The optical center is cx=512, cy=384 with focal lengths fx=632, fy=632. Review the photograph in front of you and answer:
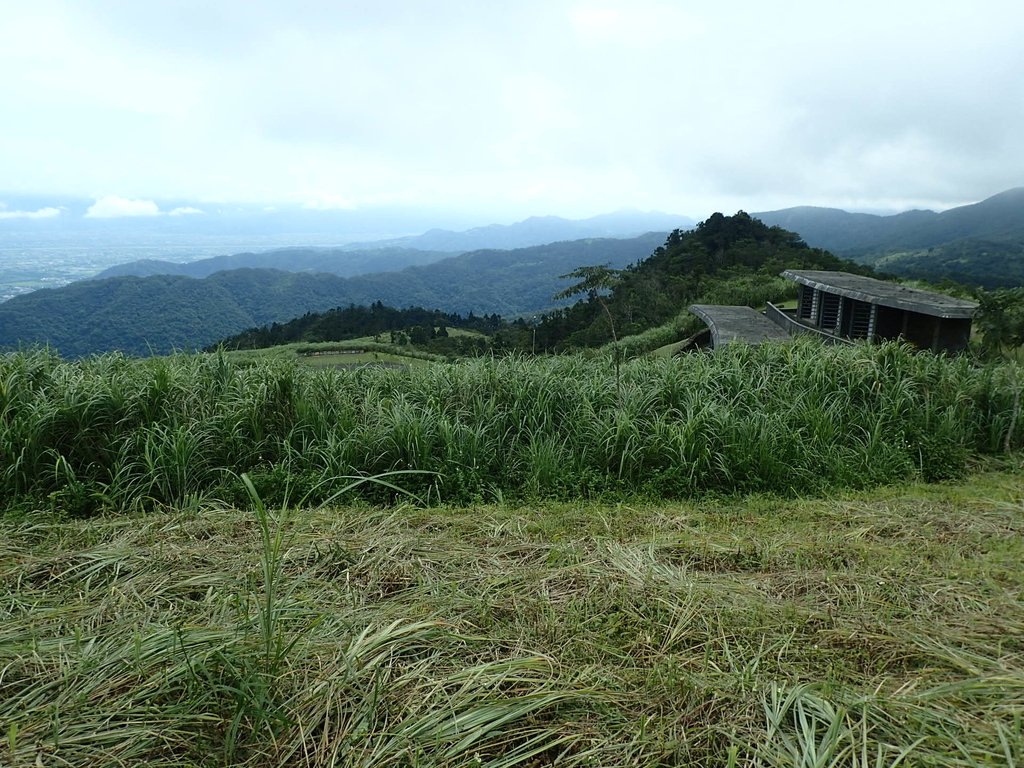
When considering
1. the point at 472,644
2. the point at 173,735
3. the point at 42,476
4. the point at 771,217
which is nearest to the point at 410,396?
the point at 42,476

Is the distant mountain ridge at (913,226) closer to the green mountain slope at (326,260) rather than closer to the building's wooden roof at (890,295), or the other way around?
the building's wooden roof at (890,295)

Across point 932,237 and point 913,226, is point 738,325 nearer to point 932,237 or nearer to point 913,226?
point 932,237

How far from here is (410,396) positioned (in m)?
4.59

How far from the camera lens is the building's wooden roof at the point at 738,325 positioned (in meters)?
10.6

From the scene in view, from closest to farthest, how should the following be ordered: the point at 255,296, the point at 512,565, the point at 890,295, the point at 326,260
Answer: the point at 512,565 → the point at 890,295 → the point at 255,296 → the point at 326,260

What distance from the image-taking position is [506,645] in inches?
76.2

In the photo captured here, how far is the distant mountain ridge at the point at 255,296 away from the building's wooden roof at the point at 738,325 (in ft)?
27.8

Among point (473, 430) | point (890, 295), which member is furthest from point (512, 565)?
point (890, 295)

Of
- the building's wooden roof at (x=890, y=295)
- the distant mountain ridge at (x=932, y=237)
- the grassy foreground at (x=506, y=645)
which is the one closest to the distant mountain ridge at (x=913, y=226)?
the distant mountain ridge at (x=932, y=237)

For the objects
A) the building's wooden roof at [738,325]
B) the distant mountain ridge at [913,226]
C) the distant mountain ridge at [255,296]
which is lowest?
the distant mountain ridge at [255,296]

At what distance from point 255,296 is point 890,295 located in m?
71.9

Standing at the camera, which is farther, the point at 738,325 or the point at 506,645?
the point at 738,325

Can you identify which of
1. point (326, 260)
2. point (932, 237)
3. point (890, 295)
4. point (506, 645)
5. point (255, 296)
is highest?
point (932, 237)

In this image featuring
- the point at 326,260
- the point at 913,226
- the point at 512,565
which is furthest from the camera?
the point at 326,260
